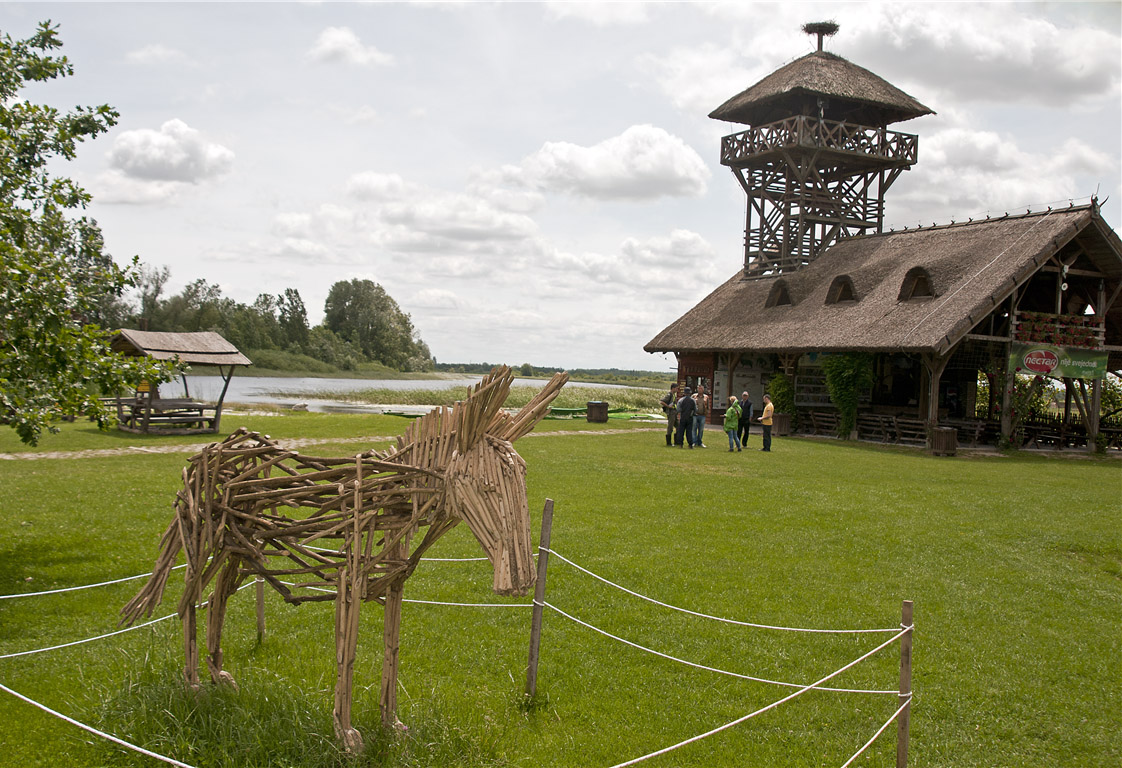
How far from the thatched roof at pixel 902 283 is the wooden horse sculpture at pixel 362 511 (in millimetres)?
20003

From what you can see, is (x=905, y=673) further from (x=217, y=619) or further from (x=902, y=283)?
(x=902, y=283)

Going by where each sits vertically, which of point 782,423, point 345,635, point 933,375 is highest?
point 933,375

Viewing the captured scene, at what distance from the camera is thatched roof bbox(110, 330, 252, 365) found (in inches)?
969

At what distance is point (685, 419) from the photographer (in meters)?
22.7

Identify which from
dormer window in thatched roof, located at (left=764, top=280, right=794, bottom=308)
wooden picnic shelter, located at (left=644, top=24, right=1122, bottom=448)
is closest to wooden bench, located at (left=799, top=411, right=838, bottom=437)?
wooden picnic shelter, located at (left=644, top=24, right=1122, bottom=448)

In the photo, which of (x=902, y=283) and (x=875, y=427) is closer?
(x=902, y=283)

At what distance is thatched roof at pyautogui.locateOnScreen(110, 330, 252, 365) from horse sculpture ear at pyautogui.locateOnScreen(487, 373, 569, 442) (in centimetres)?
2267

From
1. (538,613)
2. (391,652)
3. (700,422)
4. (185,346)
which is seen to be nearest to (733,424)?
(700,422)

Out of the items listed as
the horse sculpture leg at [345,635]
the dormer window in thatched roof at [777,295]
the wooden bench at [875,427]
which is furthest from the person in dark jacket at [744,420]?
the horse sculpture leg at [345,635]

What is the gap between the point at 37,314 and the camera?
8.73 m

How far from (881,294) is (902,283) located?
988mm

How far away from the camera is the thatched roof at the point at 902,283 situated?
22547 millimetres

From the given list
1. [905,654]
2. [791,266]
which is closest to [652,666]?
[905,654]

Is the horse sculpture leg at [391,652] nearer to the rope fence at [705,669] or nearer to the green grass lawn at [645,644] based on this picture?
the green grass lawn at [645,644]
